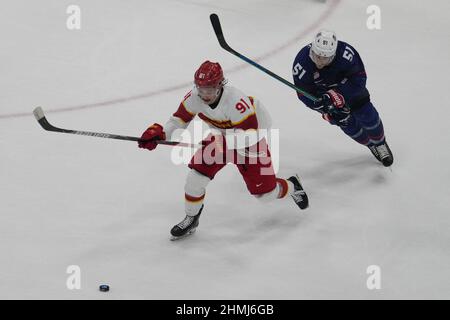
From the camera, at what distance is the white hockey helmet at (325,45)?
4586 millimetres

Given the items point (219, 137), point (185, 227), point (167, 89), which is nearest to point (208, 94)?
point (219, 137)

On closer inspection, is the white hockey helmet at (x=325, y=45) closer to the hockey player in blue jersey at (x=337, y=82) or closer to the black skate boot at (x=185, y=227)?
the hockey player in blue jersey at (x=337, y=82)

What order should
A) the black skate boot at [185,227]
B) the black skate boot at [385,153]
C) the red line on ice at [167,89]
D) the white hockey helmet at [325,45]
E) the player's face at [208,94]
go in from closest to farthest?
1. the player's face at [208,94]
2. the black skate boot at [185,227]
3. the white hockey helmet at [325,45]
4. the black skate boot at [385,153]
5. the red line on ice at [167,89]

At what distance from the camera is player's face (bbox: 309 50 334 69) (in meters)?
4.67

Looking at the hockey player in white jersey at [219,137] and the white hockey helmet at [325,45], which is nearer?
the hockey player in white jersey at [219,137]

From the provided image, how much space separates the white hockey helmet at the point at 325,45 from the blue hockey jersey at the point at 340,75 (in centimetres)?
15

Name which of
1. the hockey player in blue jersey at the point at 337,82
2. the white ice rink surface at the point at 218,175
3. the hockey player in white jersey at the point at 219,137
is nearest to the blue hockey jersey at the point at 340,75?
the hockey player in blue jersey at the point at 337,82

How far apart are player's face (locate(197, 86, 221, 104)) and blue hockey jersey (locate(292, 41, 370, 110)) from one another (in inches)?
35.5

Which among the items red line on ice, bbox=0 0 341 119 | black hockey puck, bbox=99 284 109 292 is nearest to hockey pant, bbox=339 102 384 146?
red line on ice, bbox=0 0 341 119

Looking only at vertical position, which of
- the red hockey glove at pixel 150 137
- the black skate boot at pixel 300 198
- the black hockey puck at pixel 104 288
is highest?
the red hockey glove at pixel 150 137

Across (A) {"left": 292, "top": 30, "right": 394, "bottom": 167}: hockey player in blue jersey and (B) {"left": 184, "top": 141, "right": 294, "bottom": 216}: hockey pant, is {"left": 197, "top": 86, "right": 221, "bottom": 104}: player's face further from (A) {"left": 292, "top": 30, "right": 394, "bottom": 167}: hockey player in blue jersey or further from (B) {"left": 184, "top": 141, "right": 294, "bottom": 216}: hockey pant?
(A) {"left": 292, "top": 30, "right": 394, "bottom": 167}: hockey player in blue jersey

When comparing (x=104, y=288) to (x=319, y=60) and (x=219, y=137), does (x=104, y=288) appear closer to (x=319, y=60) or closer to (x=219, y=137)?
(x=219, y=137)

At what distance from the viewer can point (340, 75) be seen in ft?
15.8

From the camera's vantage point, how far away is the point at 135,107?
589cm
